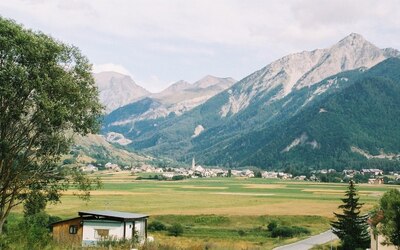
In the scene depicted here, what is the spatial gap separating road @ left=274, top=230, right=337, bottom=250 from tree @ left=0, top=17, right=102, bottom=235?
38246 millimetres

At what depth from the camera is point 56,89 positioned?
34219 millimetres

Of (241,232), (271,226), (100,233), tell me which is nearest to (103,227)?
(100,233)

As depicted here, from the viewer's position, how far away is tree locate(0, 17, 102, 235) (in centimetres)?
3284

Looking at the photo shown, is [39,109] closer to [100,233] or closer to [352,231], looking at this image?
[100,233]

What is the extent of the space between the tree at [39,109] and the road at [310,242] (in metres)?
38.2

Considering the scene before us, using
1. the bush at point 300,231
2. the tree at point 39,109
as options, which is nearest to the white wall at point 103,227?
the tree at point 39,109

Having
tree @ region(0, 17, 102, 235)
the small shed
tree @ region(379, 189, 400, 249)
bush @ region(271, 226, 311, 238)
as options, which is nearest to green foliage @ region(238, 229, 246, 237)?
bush @ region(271, 226, 311, 238)

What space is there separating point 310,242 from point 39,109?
52.4 meters

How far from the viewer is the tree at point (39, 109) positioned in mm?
32844

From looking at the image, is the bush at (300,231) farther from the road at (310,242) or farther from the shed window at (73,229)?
the shed window at (73,229)

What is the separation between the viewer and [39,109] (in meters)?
33.6

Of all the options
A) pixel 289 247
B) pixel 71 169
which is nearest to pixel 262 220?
pixel 289 247

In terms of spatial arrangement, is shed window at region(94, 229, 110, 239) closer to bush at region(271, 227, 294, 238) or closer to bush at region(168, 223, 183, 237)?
bush at region(168, 223, 183, 237)

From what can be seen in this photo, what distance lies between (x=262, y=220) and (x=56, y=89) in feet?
254
